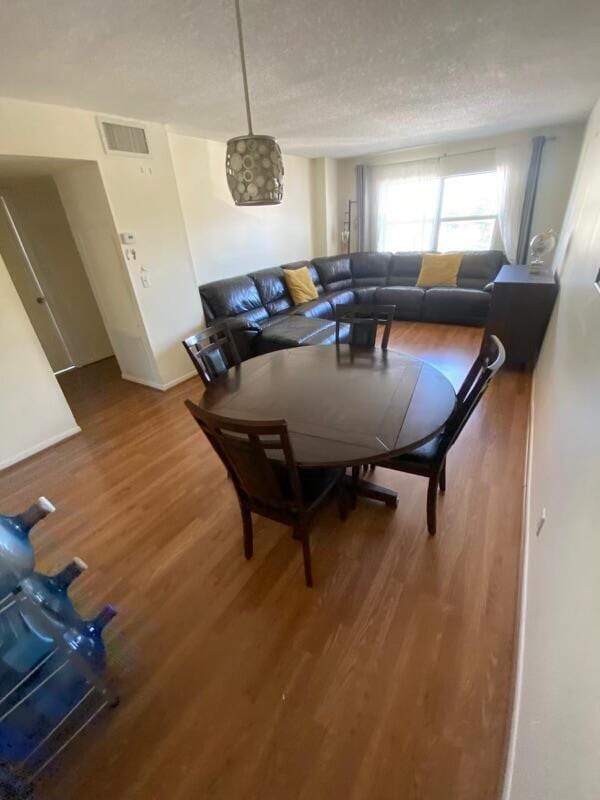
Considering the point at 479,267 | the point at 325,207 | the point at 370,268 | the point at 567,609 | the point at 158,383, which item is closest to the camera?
the point at 567,609

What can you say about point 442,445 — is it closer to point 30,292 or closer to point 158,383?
point 158,383

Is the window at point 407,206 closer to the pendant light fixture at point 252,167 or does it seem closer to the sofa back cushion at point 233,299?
the sofa back cushion at point 233,299

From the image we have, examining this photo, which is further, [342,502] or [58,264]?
[58,264]

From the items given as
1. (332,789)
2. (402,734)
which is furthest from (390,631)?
(332,789)

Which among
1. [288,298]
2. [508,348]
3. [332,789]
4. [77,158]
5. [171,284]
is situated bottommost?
[332,789]

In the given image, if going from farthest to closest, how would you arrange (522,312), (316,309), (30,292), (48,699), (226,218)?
(316,309)
(226,218)
(30,292)
(522,312)
(48,699)

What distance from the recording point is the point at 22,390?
2.57 m

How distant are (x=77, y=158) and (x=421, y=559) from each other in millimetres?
3643

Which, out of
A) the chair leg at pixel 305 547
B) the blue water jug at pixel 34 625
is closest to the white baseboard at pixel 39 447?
the blue water jug at pixel 34 625

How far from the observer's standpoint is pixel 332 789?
99 cm

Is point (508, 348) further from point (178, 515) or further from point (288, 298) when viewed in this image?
point (178, 515)

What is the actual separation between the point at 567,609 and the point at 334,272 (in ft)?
17.4

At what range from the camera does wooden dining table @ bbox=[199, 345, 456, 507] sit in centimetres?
128

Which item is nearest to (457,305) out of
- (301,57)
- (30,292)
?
(301,57)
